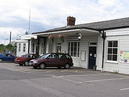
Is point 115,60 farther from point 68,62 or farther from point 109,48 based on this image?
point 68,62

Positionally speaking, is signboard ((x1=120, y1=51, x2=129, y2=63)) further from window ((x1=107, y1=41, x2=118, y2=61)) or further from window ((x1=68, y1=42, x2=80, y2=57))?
window ((x1=68, y1=42, x2=80, y2=57))

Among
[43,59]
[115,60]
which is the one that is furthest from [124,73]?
[43,59]

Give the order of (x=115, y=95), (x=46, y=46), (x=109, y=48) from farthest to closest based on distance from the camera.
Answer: (x=46, y=46), (x=109, y=48), (x=115, y=95)

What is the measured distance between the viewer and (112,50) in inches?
848

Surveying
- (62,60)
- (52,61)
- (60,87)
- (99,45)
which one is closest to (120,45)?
(99,45)

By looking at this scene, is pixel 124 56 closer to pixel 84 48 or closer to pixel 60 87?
pixel 84 48

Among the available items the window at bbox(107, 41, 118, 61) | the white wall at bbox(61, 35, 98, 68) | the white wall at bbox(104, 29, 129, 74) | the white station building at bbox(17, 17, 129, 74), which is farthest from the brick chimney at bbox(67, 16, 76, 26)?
the window at bbox(107, 41, 118, 61)

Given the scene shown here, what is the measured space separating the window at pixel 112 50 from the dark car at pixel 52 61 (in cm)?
449

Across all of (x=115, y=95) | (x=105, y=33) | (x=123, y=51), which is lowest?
(x=115, y=95)

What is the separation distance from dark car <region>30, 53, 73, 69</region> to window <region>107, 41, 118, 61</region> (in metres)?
4.49

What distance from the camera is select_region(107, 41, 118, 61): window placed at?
69.7ft

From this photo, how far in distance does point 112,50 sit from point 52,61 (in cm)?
600

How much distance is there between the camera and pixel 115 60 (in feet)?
69.5

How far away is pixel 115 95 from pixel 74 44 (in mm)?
17496
